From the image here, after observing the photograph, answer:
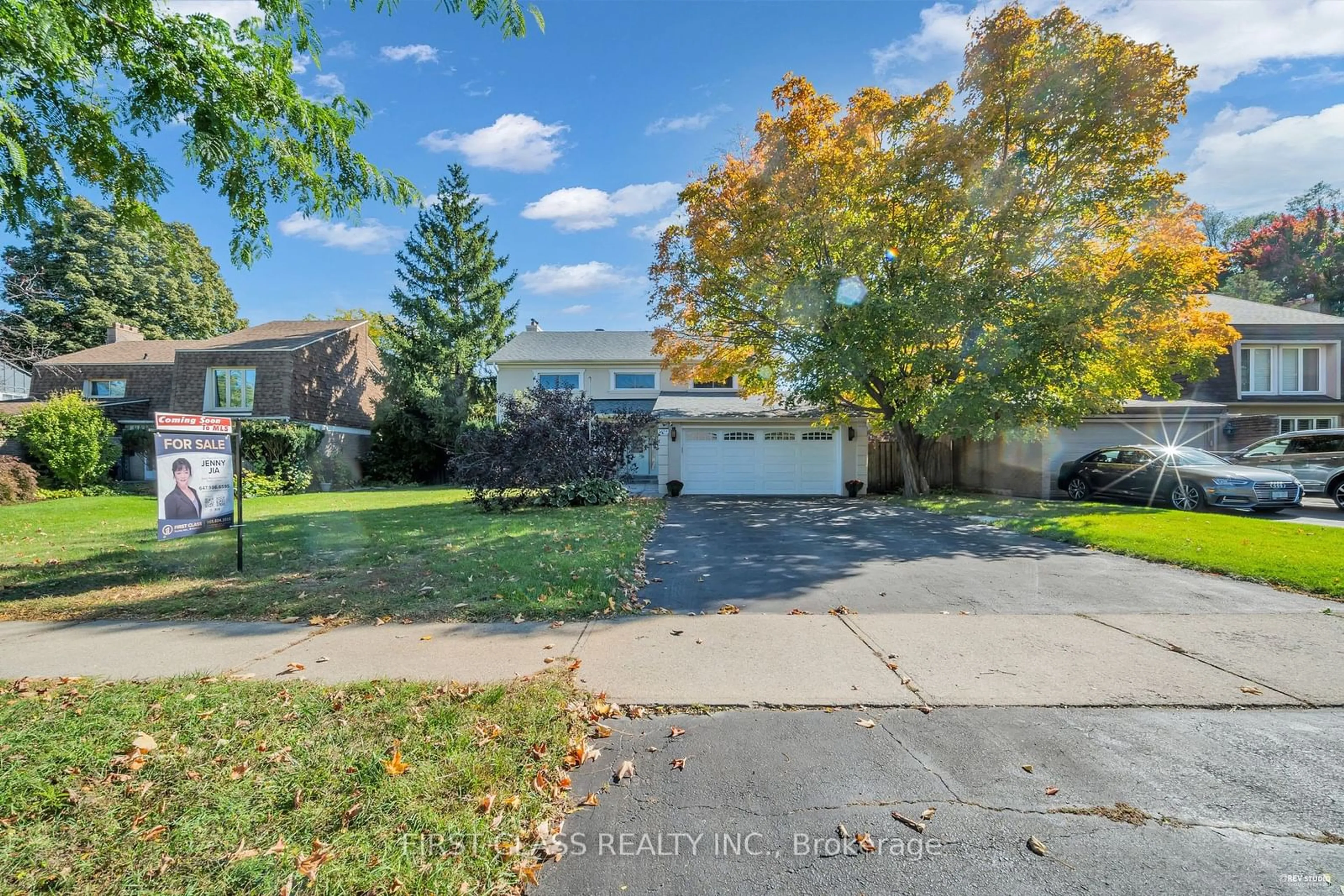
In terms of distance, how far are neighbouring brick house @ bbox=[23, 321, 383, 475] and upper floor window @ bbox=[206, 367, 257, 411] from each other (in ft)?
0.10

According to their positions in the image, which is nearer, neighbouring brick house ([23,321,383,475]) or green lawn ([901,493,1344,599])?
green lawn ([901,493,1344,599])

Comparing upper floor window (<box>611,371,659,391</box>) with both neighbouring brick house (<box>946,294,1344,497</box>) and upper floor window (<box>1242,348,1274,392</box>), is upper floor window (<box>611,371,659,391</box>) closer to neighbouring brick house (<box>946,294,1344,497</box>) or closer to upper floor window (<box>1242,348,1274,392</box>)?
neighbouring brick house (<box>946,294,1344,497</box>)

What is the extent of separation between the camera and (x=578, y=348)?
25125 millimetres

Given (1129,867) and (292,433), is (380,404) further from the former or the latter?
(1129,867)

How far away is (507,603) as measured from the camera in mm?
5852

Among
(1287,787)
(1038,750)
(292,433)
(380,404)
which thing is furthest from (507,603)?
(380,404)

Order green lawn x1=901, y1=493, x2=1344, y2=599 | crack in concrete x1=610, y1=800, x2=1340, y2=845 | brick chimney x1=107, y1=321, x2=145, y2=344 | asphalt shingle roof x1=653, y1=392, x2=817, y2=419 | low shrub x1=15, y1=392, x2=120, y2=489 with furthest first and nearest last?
brick chimney x1=107, y1=321, x2=145, y2=344 → asphalt shingle roof x1=653, y1=392, x2=817, y2=419 → low shrub x1=15, y1=392, x2=120, y2=489 → green lawn x1=901, y1=493, x2=1344, y2=599 → crack in concrete x1=610, y1=800, x2=1340, y2=845

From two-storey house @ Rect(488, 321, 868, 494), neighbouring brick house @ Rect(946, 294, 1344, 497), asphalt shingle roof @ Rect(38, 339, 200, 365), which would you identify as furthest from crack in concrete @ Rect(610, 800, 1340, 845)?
asphalt shingle roof @ Rect(38, 339, 200, 365)

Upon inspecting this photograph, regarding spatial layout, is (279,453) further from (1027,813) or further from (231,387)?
(1027,813)

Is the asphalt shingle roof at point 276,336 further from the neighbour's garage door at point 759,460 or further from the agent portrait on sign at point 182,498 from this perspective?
the agent portrait on sign at point 182,498

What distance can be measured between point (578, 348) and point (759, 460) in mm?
10588

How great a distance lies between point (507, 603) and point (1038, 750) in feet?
14.7

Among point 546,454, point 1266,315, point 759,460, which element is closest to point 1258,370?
point 1266,315

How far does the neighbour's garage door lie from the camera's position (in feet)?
60.0
